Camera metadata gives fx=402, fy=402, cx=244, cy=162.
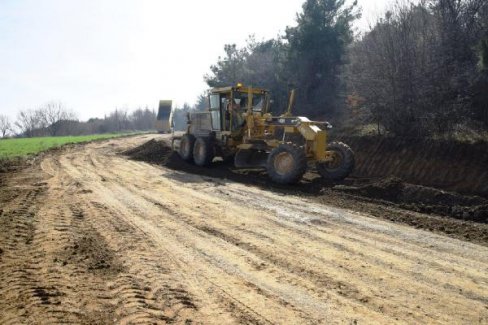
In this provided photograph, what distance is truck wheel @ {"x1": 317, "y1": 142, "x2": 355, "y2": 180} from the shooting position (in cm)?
1098

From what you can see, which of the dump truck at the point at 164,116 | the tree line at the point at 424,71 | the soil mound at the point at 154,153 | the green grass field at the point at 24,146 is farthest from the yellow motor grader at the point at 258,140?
the dump truck at the point at 164,116

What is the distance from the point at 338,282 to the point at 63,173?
1031 centimetres

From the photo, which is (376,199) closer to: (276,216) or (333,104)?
(276,216)

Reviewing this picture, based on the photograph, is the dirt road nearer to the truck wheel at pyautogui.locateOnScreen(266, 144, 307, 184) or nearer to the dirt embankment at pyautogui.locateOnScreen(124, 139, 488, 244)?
the dirt embankment at pyautogui.locateOnScreen(124, 139, 488, 244)

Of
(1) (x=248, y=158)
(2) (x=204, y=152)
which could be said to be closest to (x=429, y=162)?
(1) (x=248, y=158)

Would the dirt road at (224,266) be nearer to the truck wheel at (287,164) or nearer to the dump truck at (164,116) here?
the truck wheel at (287,164)

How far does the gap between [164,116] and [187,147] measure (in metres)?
30.8

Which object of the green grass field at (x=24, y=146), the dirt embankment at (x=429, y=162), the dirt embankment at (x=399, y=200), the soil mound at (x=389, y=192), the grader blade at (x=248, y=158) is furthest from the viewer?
the green grass field at (x=24, y=146)

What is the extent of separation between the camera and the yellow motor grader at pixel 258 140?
10641 millimetres

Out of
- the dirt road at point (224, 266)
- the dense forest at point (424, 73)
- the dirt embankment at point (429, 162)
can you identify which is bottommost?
the dirt road at point (224, 266)

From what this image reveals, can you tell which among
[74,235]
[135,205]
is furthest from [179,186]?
[74,235]

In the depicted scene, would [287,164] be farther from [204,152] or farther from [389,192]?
[204,152]

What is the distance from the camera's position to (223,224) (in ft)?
21.3

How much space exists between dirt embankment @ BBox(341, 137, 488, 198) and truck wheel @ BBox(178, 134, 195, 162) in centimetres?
608
